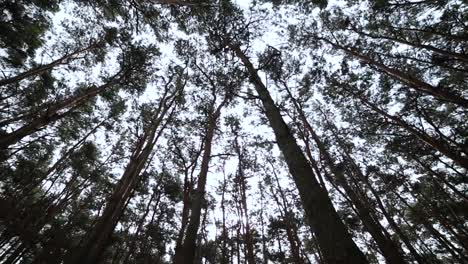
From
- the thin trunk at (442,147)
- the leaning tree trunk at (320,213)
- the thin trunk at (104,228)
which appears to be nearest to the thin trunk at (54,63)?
the thin trunk at (104,228)

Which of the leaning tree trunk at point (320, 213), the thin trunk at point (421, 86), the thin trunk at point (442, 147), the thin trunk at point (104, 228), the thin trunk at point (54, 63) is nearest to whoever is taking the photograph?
the leaning tree trunk at point (320, 213)

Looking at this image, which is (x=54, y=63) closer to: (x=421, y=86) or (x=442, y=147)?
(x=421, y=86)

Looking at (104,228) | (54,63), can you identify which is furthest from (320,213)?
(54,63)

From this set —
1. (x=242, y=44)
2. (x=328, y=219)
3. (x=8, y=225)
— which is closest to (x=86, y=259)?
(x=8, y=225)

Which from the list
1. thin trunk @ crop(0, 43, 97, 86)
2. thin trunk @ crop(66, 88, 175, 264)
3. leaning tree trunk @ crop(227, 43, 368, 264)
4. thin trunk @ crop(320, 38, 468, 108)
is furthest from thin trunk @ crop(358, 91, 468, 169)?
thin trunk @ crop(0, 43, 97, 86)

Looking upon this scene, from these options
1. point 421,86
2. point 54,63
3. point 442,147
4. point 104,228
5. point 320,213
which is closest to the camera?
point 320,213

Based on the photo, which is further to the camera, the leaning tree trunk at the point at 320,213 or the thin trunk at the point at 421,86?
the thin trunk at the point at 421,86

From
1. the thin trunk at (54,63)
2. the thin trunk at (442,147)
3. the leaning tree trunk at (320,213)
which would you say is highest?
the thin trunk at (54,63)

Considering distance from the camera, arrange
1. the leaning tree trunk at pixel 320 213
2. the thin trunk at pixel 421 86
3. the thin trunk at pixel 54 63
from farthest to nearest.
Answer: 1. the thin trunk at pixel 54 63
2. the thin trunk at pixel 421 86
3. the leaning tree trunk at pixel 320 213

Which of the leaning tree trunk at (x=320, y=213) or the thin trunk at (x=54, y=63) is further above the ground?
the thin trunk at (x=54, y=63)

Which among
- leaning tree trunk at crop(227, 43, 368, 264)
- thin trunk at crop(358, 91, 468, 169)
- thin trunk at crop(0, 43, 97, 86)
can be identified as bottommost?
leaning tree trunk at crop(227, 43, 368, 264)

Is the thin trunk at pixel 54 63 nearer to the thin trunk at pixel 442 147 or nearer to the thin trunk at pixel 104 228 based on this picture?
the thin trunk at pixel 104 228

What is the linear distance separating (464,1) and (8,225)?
15.0 m

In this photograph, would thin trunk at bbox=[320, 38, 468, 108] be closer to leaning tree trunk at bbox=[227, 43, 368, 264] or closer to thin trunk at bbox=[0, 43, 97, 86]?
leaning tree trunk at bbox=[227, 43, 368, 264]
